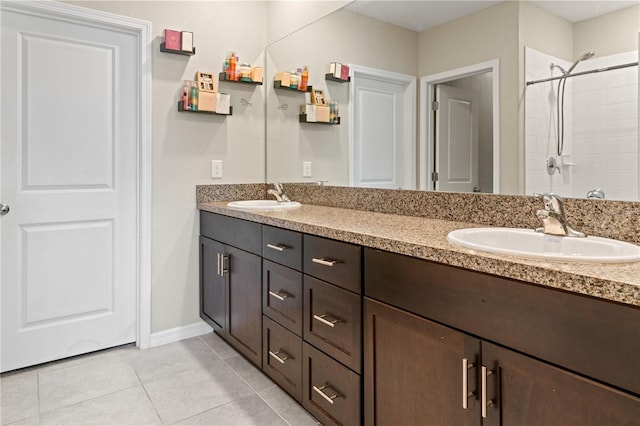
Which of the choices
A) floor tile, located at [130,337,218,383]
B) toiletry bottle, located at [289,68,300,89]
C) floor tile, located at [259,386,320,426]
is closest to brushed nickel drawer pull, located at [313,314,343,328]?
floor tile, located at [259,386,320,426]

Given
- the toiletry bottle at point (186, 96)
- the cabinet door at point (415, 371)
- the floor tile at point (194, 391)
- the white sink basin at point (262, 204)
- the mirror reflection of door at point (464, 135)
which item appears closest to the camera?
the cabinet door at point (415, 371)

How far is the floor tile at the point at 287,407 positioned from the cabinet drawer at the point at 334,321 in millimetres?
381

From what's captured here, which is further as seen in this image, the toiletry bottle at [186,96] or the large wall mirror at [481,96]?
the toiletry bottle at [186,96]

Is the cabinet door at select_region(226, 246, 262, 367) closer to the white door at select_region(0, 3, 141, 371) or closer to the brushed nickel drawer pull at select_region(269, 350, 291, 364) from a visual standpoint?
the brushed nickel drawer pull at select_region(269, 350, 291, 364)

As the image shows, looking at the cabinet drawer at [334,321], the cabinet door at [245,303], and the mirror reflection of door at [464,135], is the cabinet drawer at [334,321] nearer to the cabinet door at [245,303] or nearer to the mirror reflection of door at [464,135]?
the cabinet door at [245,303]

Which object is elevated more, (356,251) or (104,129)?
(104,129)

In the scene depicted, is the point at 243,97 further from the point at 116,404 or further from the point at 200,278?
the point at 116,404

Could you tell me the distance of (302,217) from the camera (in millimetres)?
1899

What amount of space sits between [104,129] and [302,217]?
1.33 metres

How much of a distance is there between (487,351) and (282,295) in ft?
3.26

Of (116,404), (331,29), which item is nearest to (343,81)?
(331,29)

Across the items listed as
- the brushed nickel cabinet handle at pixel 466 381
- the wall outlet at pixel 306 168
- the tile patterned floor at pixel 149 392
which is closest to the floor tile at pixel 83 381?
the tile patterned floor at pixel 149 392

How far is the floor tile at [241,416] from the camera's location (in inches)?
69.6

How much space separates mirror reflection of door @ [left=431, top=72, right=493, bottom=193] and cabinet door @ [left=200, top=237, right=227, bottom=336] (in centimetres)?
129
